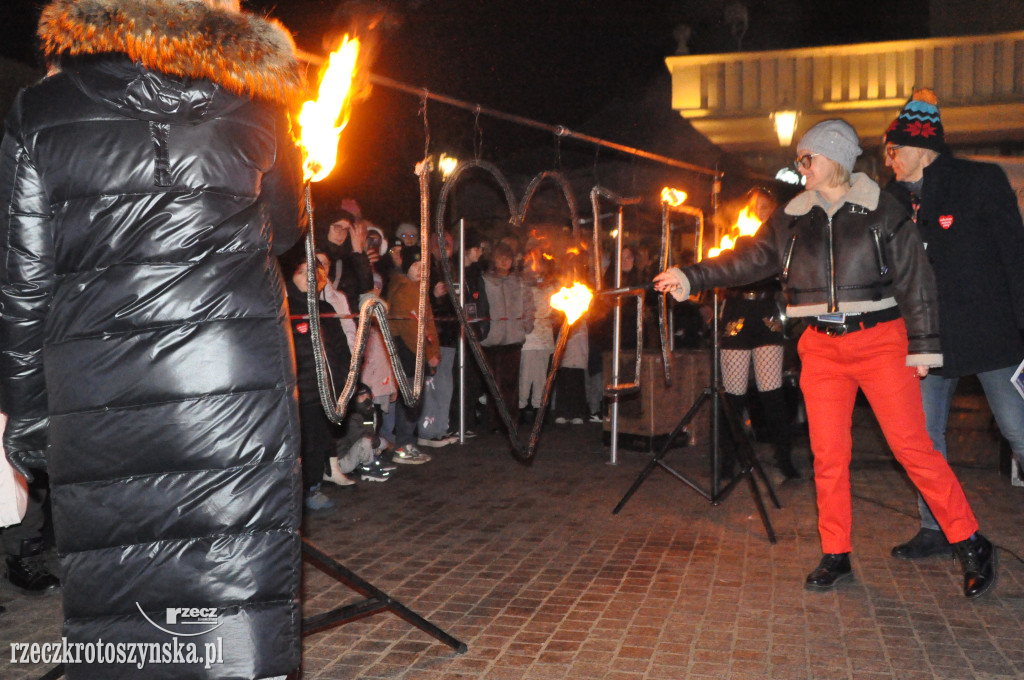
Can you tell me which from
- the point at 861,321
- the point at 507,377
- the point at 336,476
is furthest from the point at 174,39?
the point at 507,377

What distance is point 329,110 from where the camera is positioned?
4148 mm

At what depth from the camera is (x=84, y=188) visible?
2.52 meters

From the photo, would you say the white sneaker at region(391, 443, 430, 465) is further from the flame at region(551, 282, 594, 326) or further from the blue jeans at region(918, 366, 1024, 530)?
the blue jeans at region(918, 366, 1024, 530)

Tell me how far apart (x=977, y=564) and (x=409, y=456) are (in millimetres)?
5698

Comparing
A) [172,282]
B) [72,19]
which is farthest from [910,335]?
[72,19]

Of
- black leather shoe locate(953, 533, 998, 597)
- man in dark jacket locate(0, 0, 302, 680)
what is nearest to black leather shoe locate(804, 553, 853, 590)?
black leather shoe locate(953, 533, 998, 597)

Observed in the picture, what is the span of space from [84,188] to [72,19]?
474 mm

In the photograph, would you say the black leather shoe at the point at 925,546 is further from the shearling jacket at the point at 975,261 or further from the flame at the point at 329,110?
the flame at the point at 329,110

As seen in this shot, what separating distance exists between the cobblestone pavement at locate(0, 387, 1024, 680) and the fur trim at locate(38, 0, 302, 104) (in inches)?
104

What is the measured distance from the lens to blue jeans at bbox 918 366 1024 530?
196 inches

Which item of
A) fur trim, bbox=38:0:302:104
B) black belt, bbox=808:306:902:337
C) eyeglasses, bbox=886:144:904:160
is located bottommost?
black belt, bbox=808:306:902:337

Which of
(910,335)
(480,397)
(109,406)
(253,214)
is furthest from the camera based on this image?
(480,397)

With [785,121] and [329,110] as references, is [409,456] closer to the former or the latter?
[329,110]

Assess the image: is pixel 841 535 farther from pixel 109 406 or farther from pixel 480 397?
pixel 480 397
